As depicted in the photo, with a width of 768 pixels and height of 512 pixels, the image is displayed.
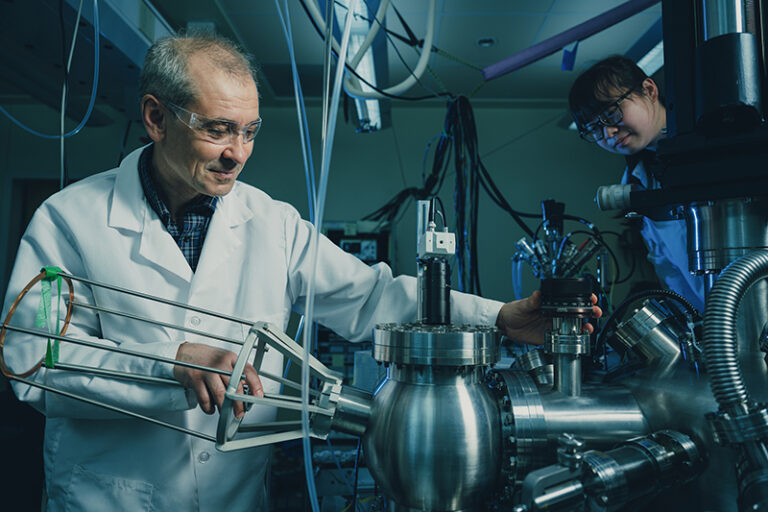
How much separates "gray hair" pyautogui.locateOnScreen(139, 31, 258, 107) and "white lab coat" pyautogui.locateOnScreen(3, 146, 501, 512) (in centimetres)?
21

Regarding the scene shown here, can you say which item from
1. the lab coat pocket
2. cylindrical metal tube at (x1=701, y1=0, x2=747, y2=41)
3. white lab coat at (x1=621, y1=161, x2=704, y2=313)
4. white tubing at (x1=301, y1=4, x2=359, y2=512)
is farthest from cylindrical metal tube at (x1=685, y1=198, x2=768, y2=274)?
the lab coat pocket

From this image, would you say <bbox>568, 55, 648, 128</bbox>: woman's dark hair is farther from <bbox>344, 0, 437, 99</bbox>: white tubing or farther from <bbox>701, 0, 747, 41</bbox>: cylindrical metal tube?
Result: <bbox>701, 0, 747, 41</bbox>: cylindrical metal tube

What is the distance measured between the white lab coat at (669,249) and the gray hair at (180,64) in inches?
46.6

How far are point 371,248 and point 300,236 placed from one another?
187cm

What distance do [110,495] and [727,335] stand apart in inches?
40.6

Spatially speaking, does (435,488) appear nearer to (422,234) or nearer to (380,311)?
(422,234)

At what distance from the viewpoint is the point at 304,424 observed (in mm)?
511

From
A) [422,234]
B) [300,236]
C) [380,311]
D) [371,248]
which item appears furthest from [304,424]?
[371,248]

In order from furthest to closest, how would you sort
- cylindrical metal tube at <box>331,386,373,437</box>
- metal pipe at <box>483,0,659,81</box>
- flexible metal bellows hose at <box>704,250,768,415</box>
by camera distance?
1. metal pipe at <box>483,0,659,81</box>
2. cylindrical metal tube at <box>331,386,373,437</box>
3. flexible metal bellows hose at <box>704,250,768,415</box>

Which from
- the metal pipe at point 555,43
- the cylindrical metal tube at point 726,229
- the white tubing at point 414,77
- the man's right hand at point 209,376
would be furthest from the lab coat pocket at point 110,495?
the metal pipe at point 555,43

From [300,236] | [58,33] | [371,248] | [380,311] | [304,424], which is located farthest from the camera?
[371,248]

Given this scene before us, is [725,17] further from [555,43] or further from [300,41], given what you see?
[300,41]

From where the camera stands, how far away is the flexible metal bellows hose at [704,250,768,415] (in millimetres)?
460

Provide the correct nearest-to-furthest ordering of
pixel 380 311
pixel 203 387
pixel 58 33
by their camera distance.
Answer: pixel 203 387
pixel 380 311
pixel 58 33
